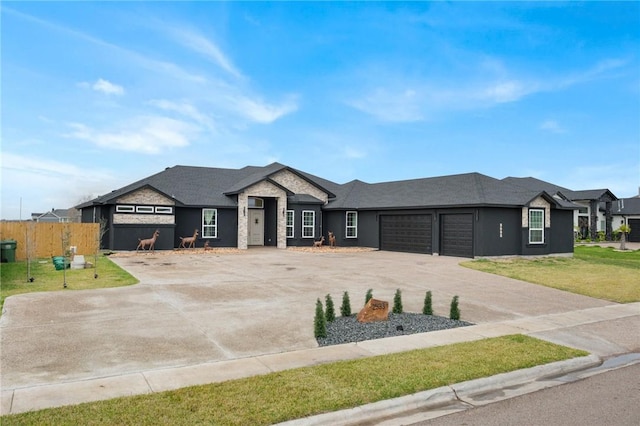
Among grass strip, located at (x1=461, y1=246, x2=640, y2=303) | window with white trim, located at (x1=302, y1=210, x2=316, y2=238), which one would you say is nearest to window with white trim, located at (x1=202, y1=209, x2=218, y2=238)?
window with white trim, located at (x1=302, y1=210, x2=316, y2=238)

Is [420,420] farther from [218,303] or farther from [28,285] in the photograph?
[28,285]

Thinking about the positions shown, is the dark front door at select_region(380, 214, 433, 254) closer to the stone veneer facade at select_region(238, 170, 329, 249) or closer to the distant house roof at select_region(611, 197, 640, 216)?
the stone veneer facade at select_region(238, 170, 329, 249)

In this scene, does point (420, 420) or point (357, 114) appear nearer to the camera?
point (420, 420)

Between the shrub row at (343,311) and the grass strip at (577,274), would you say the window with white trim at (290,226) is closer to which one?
the grass strip at (577,274)

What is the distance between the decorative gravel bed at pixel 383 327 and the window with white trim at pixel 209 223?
20.3 metres

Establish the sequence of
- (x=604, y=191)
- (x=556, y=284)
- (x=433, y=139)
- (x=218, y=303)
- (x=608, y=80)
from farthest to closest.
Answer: (x=604, y=191) → (x=433, y=139) → (x=608, y=80) → (x=556, y=284) → (x=218, y=303)

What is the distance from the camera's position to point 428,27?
1786 centimetres

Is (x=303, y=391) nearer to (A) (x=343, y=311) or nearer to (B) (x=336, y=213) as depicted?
(A) (x=343, y=311)

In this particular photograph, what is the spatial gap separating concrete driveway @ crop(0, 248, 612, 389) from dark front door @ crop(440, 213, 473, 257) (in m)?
5.73

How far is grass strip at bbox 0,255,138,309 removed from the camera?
12.5 meters

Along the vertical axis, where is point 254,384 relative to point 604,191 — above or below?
below

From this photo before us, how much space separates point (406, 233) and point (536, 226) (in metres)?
7.29

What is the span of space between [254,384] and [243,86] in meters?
18.4

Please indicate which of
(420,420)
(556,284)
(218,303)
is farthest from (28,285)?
(556,284)
